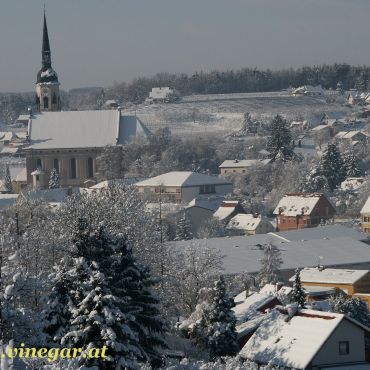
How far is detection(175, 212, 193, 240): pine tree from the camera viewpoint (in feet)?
224

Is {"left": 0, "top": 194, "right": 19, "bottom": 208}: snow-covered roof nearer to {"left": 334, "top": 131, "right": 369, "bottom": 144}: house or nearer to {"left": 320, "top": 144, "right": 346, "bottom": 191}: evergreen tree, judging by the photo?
{"left": 320, "top": 144, "right": 346, "bottom": 191}: evergreen tree

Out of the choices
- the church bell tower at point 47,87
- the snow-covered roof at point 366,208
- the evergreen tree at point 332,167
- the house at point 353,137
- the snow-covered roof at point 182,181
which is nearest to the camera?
the snow-covered roof at point 366,208

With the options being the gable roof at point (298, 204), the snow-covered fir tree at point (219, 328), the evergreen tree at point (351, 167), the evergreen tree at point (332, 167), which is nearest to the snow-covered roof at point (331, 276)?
the snow-covered fir tree at point (219, 328)

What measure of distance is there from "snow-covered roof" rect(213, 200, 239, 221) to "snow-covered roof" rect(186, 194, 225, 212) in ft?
2.13

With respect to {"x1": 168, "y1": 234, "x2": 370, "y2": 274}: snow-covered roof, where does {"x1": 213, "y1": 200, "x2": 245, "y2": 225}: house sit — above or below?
below

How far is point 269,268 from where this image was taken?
46375 mm

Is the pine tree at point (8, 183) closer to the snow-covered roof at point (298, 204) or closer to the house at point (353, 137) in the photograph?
the snow-covered roof at point (298, 204)

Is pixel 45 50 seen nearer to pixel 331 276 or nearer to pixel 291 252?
pixel 291 252

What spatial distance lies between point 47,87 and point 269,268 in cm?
6467

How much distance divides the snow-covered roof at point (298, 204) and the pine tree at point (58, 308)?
53154 millimetres

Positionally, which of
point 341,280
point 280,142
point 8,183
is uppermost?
point 341,280

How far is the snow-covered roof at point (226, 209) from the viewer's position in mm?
77312

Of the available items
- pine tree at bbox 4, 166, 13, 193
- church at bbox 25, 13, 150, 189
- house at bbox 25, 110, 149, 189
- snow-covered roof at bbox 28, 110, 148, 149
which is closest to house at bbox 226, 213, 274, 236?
church at bbox 25, 13, 150, 189

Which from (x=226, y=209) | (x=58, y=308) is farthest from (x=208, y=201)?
(x=58, y=308)
